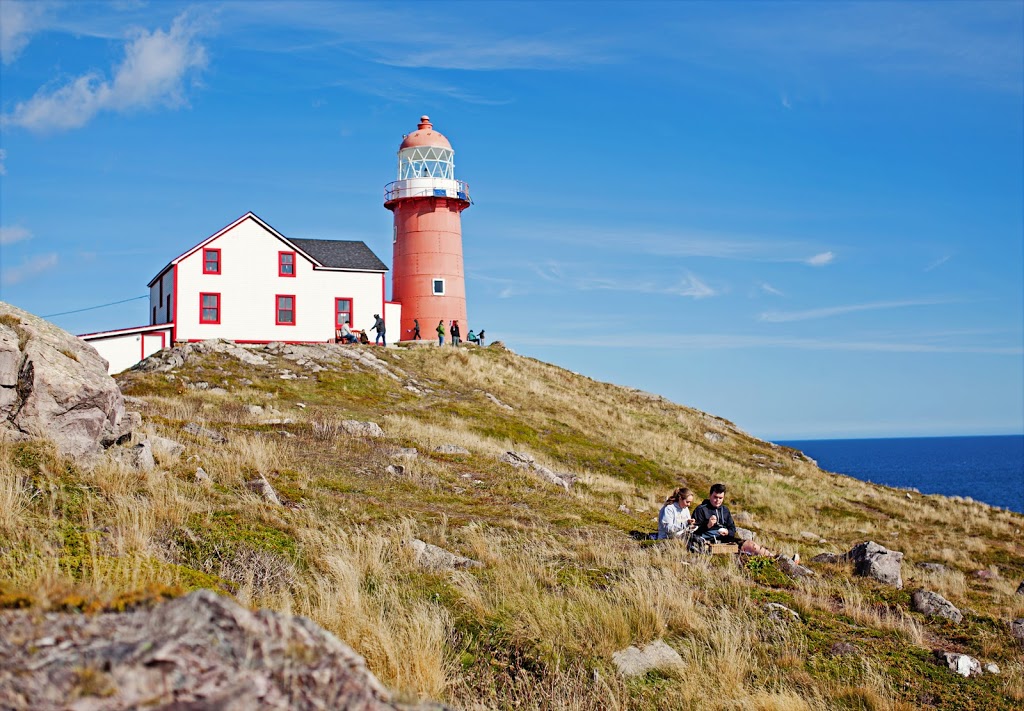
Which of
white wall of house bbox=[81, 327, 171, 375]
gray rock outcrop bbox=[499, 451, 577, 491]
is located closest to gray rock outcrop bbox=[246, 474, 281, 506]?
gray rock outcrop bbox=[499, 451, 577, 491]

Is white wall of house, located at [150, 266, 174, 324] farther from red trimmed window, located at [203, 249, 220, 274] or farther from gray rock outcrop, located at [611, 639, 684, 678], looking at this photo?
gray rock outcrop, located at [611, 639, 684, 678]

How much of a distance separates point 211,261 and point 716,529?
33903 mm

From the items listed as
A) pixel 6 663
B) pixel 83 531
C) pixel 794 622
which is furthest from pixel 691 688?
pixel 83 531

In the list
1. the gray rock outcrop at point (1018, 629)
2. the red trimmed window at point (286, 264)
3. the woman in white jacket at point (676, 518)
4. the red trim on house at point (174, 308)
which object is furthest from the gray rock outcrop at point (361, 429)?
the red trimmed window at point (286, 264)

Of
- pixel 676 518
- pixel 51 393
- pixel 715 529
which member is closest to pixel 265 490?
Answer: pixel 51 393

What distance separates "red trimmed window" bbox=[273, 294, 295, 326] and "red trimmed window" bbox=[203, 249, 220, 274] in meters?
3.17

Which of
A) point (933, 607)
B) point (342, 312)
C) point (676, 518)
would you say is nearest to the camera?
point (933, 607)

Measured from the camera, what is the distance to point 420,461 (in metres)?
17.1

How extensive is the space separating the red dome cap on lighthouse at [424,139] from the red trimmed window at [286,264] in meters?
12.4

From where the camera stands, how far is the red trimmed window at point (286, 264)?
4234 cm

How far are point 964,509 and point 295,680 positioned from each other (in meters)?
36.8

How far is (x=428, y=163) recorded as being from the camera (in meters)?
50.6

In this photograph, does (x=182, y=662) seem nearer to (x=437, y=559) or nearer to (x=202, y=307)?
(x=437, y=559)

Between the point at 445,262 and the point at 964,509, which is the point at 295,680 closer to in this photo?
the point at 964,509
